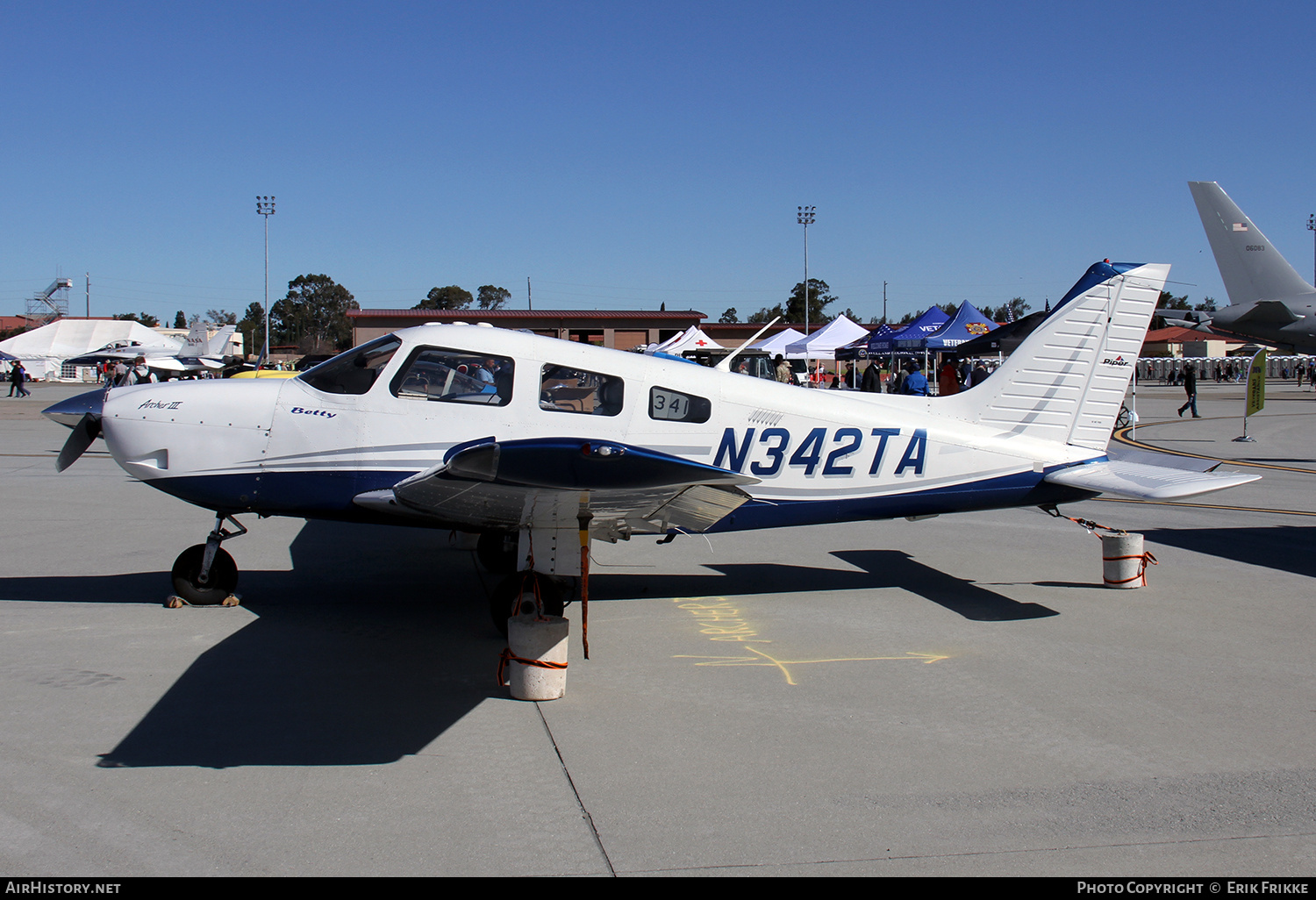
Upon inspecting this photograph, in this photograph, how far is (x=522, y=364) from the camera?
6184 millimetres

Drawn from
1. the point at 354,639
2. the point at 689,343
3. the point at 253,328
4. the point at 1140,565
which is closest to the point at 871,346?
the point at 689,343

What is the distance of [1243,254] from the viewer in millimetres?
18953

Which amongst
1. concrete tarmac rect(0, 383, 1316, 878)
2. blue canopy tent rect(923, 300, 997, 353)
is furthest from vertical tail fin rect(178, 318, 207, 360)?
concrete tarmac rect(0, 383, 1316, 878)

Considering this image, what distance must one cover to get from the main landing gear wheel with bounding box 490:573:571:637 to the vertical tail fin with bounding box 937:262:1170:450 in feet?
11.6

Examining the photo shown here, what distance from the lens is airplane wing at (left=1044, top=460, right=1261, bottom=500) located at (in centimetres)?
605

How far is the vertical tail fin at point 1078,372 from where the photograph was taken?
7.00m

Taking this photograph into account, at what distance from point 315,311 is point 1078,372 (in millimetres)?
97240

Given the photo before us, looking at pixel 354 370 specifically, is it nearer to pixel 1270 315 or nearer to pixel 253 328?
pixel 1270 315

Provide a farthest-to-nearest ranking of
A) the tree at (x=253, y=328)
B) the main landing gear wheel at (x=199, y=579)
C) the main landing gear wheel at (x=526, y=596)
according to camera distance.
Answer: the tree at (x=253, y=328)
the main landing gear wheel at (x=199, y=579)
the main landing gear wheel at (x=526, y=596)

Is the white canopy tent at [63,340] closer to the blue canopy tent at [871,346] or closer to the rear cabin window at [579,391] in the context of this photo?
the blue canopy tent at [871,346]

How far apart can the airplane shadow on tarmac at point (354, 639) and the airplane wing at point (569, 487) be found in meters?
0.98

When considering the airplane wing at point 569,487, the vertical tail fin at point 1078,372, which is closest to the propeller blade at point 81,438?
the airplane wing at point 569,487

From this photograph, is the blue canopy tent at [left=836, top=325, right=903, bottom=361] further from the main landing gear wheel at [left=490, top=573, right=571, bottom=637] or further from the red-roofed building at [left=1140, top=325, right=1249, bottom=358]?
the red-roofed building at [left=1140, top=325, right=1249, bottom=358]

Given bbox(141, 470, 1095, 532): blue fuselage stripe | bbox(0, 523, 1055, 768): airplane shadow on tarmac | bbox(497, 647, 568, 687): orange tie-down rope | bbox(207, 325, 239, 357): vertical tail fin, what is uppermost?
bbox(207, 325, 239, 357): vertical tail fin
